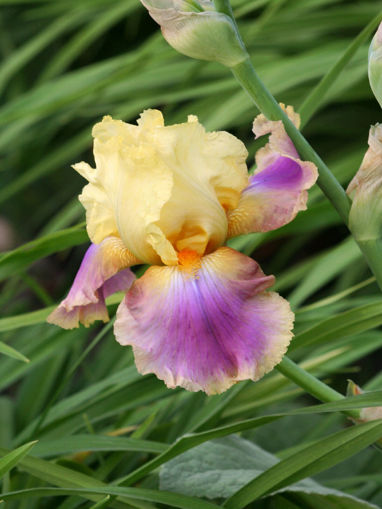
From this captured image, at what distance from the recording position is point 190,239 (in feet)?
1.43

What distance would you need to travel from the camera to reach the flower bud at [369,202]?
42 centimetres

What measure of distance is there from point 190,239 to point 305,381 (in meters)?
0.11

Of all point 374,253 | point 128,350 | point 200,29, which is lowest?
point 128,350

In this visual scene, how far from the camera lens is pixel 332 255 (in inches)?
35.0

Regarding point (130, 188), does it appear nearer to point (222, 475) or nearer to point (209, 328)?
point (209, 328)

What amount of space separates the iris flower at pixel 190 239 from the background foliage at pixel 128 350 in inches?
2.7

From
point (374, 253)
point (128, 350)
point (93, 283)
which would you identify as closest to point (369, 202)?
point (374, 253)

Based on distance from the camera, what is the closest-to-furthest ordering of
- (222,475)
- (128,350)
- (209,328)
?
(209,328) → (222,475) → (128,350)

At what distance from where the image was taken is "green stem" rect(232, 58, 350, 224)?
16.5 inches

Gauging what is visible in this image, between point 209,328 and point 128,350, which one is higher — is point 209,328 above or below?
above

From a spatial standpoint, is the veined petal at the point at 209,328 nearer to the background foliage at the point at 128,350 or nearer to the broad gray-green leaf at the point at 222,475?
the background foliage at the point at 128,350

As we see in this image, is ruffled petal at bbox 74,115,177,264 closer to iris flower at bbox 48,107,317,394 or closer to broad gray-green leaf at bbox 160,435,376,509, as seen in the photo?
iris flower at bbox 48,107,317,394

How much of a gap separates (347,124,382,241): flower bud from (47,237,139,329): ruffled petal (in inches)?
5.0

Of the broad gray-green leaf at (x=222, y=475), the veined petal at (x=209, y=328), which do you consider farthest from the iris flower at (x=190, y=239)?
the broad gray-green leaf at (x=222, y=475)
